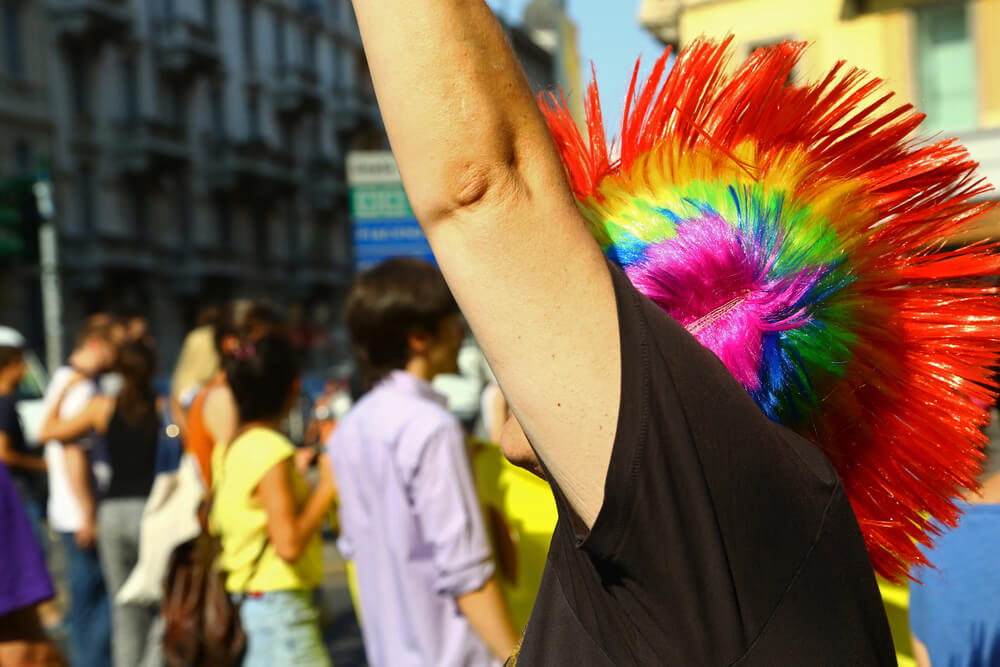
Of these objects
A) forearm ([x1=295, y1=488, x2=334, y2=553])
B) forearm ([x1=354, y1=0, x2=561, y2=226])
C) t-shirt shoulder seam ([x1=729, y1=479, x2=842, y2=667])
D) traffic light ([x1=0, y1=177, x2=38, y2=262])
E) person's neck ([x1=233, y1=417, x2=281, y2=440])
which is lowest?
forearm ([x1=295, y1=488, x2=334, y2=553])

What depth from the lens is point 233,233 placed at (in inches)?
→ 1415

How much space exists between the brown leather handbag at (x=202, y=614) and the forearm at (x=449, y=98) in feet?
8.64

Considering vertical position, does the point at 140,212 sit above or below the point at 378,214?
above

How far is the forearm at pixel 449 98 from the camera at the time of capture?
2.74ft

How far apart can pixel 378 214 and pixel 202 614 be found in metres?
5.18

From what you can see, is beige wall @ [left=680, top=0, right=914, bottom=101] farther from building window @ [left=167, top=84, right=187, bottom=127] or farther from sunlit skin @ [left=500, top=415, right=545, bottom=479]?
building window @ [left=167, top=84, right=187, bottom=127]

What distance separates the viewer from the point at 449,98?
0.84 meters

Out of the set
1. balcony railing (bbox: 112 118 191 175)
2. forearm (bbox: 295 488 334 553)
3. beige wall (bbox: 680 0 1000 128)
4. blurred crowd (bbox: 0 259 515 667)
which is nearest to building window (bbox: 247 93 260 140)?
balcony railing (bbox: 112 118 191 175)

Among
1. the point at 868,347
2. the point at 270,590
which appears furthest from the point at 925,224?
the point at 270,590

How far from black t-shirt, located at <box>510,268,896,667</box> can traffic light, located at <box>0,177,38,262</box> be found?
11.5m

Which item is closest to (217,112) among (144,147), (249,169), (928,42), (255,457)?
(249,169)

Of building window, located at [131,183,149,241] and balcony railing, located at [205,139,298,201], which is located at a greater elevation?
balcony railing, located at [205,139,298,201]

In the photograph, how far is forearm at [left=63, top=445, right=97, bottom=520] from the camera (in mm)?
5625

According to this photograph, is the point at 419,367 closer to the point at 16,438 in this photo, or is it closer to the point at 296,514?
the point at 296,514
